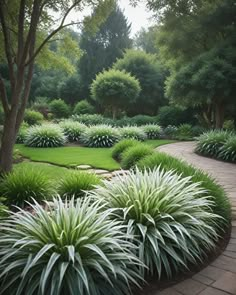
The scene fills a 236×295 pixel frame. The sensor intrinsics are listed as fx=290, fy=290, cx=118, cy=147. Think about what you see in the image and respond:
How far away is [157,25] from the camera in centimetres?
1358

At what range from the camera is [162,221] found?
2648mm

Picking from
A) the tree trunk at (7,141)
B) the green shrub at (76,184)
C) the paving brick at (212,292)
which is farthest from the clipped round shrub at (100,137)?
the paving brick at (212,292)

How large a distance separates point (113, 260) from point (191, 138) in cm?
1139

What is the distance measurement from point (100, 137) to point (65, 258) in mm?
8663

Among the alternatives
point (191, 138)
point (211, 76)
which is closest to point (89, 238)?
point (211, 76)

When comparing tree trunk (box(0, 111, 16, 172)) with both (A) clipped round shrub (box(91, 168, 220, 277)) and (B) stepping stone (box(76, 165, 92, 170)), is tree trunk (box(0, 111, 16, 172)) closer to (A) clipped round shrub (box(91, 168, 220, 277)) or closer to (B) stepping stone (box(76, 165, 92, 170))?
(B) stepping stone (box(76, 165, 92, 170))

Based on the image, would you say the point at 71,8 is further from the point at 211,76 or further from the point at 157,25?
the point at 157,25

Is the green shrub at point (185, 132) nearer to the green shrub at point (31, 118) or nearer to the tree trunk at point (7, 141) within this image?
the green shrub at point (31, 118)

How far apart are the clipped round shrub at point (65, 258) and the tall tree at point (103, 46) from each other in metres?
21.5

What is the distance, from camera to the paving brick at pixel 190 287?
2.24m

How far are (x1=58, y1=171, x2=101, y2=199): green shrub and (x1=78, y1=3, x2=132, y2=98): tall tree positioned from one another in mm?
19417

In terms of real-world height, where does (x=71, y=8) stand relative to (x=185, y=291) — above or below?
above

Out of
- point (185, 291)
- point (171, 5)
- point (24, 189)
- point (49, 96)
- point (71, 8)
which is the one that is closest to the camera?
point (185, 291)

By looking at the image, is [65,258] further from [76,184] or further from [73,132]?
[73,132]
